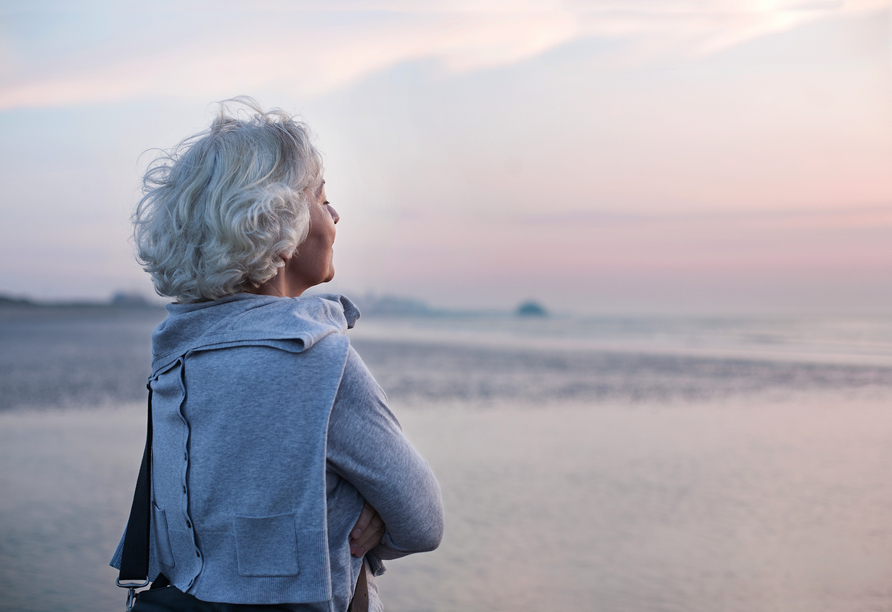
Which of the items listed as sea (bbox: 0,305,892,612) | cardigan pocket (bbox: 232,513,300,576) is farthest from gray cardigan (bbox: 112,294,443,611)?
sea (bbox: 0,305,892,612)

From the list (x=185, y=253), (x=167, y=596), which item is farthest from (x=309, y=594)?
(x=185, y=253)

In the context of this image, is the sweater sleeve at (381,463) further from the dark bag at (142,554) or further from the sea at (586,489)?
the sea at (586,489)

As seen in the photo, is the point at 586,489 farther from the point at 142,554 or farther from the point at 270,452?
the point at 270,452

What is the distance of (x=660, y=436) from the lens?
7.70 metres

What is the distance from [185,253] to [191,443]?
36cm

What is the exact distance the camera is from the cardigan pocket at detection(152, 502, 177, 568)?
136 cm

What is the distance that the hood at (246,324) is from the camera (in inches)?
47.0

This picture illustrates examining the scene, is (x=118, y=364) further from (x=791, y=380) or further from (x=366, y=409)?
(x=366, y=409)

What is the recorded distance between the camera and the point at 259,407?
3.93 feet

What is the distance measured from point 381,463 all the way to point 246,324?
35cm

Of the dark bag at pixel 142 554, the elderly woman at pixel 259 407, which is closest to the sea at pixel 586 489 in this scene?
the dark bag at pixel 142 554

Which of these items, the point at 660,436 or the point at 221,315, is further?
the point at 660,436

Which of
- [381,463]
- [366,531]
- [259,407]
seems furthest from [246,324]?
[366,531]

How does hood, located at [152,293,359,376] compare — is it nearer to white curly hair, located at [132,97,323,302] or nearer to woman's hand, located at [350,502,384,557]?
white curly hair, located at [132,97,323,302]
